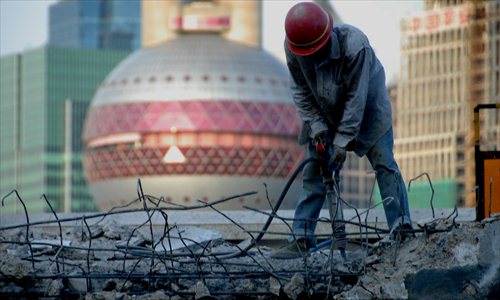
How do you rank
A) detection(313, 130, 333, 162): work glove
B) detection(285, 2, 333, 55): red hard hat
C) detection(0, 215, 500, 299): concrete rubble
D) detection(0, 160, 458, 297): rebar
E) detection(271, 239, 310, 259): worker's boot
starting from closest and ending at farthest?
1. detection(0, 215, 500, 299): concrete rubble
2. detection(0, 160, 458, 297): rebar
3. detection(285, 2, 333, 55): red hard hat
4. detection(271, 239, 310, 259): worker's boot
5. detection(313, 130, 333, 162): work glove

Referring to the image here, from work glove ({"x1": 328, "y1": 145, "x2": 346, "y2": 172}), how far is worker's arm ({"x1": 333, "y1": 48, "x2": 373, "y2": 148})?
0.06 m

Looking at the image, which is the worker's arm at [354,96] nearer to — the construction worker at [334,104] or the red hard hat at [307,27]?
the construction worker at [334,104]

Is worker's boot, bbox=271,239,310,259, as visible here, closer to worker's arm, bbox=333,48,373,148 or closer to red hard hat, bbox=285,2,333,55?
worker's arm, bbox=333,48,373,148

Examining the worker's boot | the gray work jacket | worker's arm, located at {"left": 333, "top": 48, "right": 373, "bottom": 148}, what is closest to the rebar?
the worker's boot

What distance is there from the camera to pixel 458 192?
475 ft

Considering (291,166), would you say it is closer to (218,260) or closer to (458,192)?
(458,192)

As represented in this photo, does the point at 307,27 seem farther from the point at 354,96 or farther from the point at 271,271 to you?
the point at 271,271

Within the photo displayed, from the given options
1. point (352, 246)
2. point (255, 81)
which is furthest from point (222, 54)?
point (352, 246)

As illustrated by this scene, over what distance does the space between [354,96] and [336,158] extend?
0.65 meters

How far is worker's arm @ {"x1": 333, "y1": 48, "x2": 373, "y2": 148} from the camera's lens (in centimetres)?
1784

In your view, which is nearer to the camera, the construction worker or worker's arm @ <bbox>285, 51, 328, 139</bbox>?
the construction worker

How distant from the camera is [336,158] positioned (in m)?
18.0

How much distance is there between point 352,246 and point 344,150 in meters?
4.41

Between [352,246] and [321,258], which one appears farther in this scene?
[352,246]
